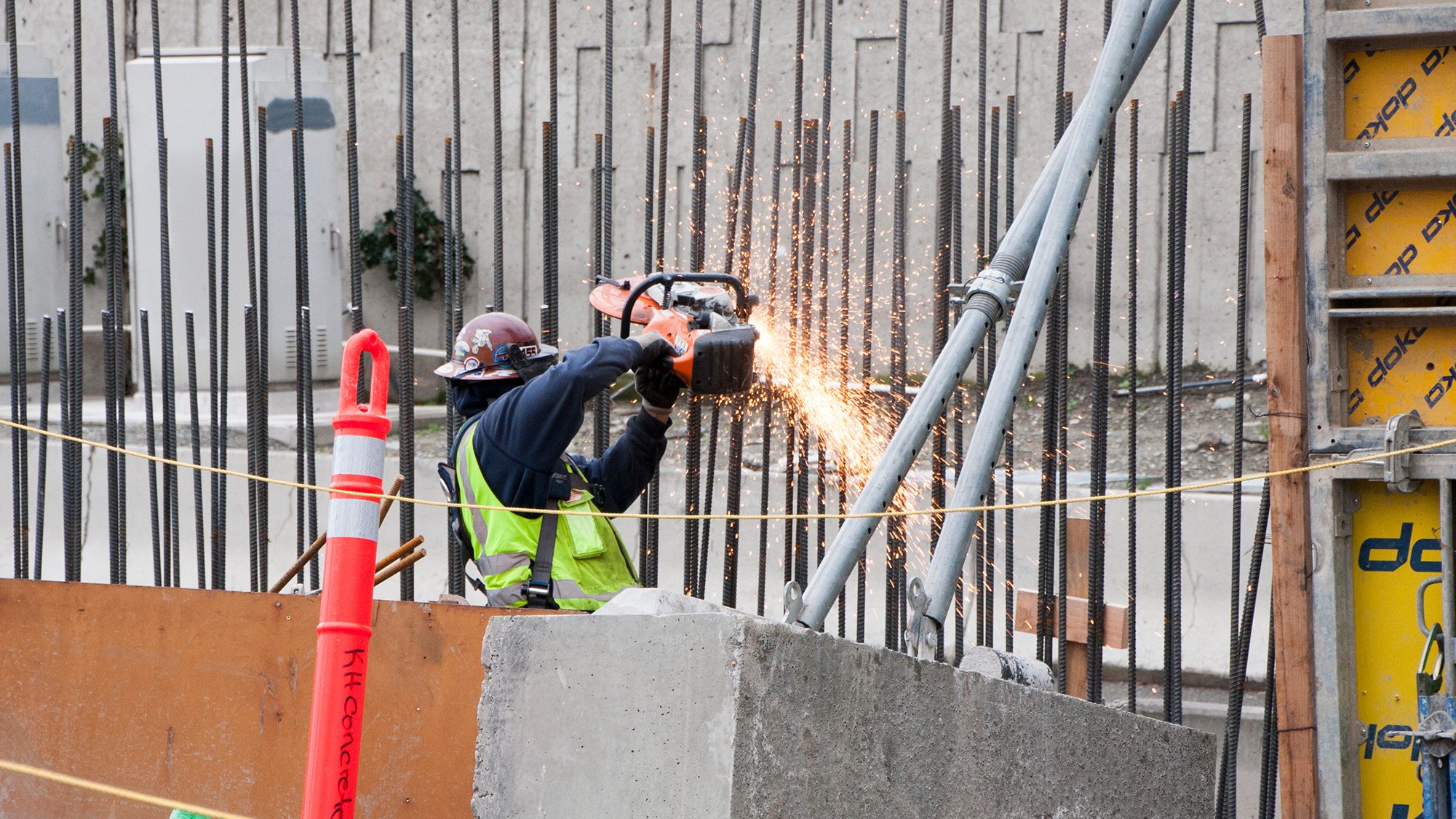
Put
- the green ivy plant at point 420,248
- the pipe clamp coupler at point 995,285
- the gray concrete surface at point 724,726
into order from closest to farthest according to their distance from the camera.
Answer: the gray concrete surface at point 724,726 < the pipe clamp coupler at point 995,285 < the green ivy plant at point 420,248

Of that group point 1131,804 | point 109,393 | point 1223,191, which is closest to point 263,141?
point 109,393

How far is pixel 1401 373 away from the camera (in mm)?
3195

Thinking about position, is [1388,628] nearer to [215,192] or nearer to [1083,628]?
[1083,628]

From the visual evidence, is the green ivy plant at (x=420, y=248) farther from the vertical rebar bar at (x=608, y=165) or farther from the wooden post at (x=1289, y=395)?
the wooden post at (x=1289, y=395)

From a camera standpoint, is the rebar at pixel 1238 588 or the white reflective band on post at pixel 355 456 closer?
the white reflective band on post at pixel 355 456

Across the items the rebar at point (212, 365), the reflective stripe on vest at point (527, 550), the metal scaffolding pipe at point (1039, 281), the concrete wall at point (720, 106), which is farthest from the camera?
the concrete wall at point (720, 106)

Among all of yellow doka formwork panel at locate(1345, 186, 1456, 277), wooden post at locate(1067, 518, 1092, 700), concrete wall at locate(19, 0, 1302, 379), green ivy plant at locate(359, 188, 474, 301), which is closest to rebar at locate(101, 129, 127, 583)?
concrete wall at locate(19, 0, 1302, 379)

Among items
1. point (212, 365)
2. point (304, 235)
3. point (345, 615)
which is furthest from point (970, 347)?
point (212, 365)

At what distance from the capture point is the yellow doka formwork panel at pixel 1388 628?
10.5 ft

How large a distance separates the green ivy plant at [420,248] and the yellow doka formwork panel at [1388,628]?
6.85 metres

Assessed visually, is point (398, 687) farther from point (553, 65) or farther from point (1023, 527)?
point (1023, 527)

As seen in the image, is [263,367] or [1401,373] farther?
[263,367]

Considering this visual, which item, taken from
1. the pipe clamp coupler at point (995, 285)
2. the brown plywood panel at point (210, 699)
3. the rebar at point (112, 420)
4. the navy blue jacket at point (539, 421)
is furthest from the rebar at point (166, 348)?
the pipe clamp coupler at point (995, 285)

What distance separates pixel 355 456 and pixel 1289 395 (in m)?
2.30
